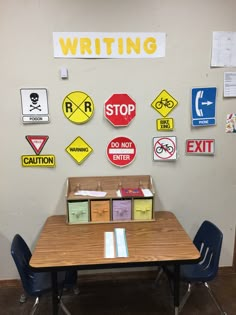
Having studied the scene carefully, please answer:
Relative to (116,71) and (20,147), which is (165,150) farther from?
(20,147)

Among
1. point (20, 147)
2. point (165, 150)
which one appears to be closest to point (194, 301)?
point (165, 150)

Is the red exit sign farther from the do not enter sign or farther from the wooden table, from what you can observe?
the wooden table

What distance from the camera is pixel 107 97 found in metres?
1.95

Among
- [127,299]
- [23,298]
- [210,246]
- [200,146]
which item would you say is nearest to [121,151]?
[200,146]

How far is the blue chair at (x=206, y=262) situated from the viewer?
166 cm

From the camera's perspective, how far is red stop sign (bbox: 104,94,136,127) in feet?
6.41

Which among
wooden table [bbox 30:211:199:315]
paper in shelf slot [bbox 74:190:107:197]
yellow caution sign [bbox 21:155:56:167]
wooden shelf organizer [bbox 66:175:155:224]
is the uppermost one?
yellow caution sign [bbox 21:155:56:167]

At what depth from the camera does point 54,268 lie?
4.55 feet

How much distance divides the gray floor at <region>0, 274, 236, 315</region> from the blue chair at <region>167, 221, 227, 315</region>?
0.14 meters

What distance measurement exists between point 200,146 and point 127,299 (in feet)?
4.55

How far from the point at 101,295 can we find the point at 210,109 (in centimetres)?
178

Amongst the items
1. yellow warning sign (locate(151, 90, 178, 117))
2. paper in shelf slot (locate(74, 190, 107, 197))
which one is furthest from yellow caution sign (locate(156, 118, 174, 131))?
paper in shelf slot (locate(74, 190, 107, 197))

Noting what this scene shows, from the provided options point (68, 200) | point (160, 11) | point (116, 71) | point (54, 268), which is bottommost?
point (54, 268)

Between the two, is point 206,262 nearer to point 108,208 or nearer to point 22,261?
point 108,208
